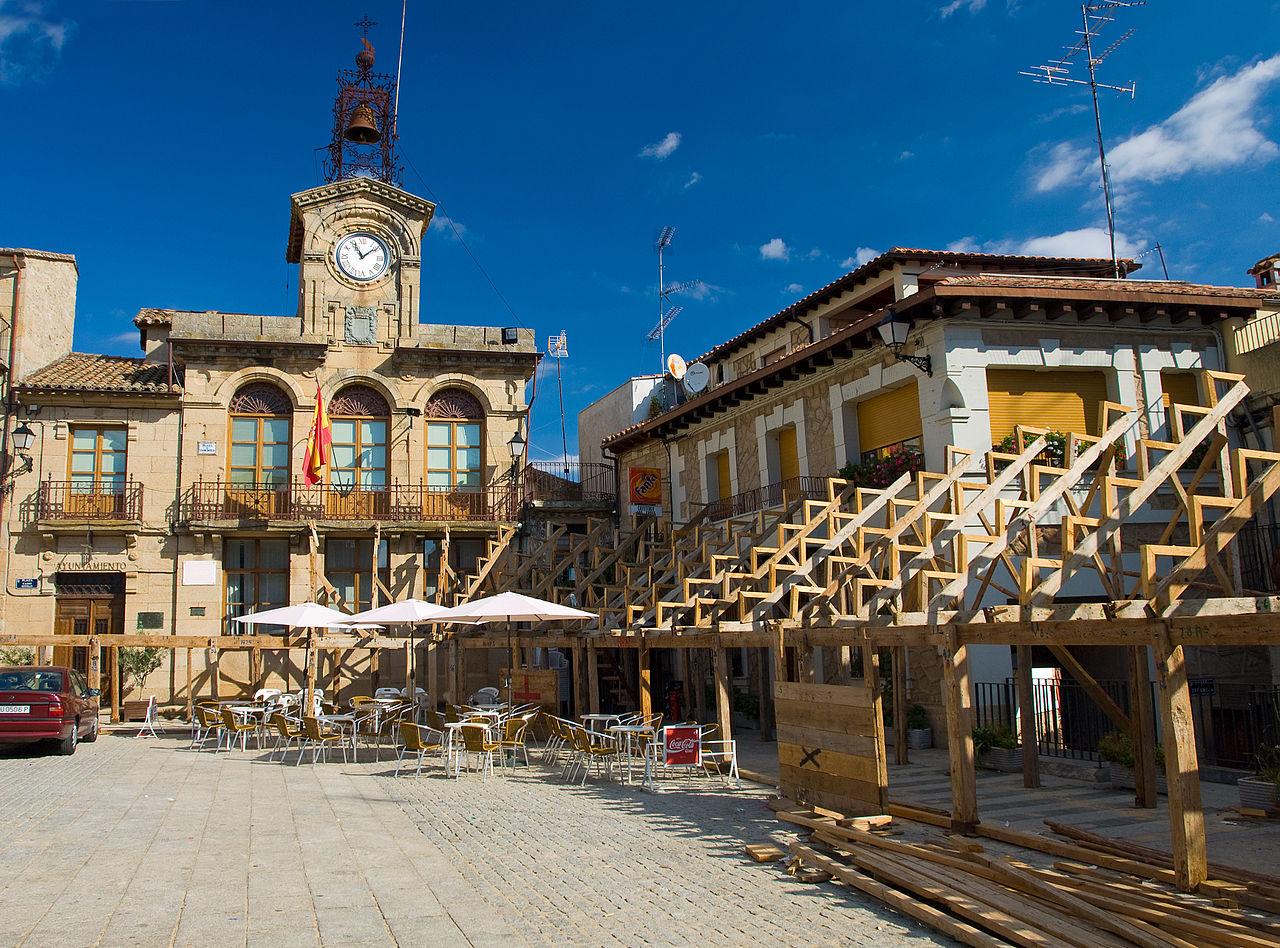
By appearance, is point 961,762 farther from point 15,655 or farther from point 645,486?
point 15,655

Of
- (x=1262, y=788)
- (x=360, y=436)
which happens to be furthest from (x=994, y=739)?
(x=360, y=436)

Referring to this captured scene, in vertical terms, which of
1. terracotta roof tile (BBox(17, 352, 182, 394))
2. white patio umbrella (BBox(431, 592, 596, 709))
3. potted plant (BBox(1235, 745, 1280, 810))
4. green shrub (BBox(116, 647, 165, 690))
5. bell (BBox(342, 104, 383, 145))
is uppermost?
bell (BBox(342, 104, 383, 145))

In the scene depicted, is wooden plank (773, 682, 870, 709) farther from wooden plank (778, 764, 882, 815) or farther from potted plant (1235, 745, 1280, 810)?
potted plant (1235, 745, 1280, 810)

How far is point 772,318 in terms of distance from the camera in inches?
871

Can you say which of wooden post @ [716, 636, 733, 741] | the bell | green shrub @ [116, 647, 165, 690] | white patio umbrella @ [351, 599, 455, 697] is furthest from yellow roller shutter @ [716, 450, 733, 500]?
the bell

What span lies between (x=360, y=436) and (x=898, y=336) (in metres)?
15.2

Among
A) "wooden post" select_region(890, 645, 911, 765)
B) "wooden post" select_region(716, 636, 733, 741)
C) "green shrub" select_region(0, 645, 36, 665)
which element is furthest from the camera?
"green shrub" select_region(0, 645, 36, 665)

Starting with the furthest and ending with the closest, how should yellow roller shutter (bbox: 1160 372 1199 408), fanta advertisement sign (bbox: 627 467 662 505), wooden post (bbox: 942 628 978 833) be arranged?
fanta advertisement sign (bbox: 627 467 662 505), yellow roller shutter (bbox: 1160 372 1199 408), wooden post (bbox: 942 628 978 833)

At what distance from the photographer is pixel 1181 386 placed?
55.1ft

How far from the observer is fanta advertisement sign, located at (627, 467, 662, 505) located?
80.0ft

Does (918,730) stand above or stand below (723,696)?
below

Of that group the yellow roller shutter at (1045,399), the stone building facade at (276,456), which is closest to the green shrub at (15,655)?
the stone building facade at (276,456)

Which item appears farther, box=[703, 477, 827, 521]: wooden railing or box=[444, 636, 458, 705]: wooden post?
box=[444, 636, 458, 705]: wooden post

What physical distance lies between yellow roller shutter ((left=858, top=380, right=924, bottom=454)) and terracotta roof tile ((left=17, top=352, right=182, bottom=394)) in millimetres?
16332
